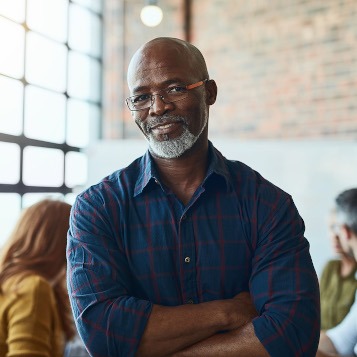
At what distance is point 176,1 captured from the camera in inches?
201

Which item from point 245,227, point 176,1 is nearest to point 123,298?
point 245,227

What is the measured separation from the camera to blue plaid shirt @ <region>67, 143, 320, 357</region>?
128 cm

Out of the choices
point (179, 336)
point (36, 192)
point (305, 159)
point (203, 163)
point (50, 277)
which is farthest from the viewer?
point (36, 192)

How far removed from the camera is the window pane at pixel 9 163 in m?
4.03

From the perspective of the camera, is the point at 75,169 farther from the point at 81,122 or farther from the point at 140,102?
the point at 140,102

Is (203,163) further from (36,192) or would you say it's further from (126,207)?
(36,192)

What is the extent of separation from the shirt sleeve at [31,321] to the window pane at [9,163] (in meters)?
2.32

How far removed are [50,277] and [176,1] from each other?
12.4ft

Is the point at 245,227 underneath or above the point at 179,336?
above

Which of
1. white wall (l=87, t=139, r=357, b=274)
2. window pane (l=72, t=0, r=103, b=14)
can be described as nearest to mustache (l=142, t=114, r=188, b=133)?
white wall (l=87, t=139, r=357, b=274)

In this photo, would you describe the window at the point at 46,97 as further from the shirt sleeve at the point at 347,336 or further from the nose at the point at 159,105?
the nose at the point at 159,105

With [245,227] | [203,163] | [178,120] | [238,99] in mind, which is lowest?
[245,227]

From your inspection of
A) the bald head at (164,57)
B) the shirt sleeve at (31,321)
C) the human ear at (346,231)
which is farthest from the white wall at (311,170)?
the bald head at (164,57)

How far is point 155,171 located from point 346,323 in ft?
3.99
